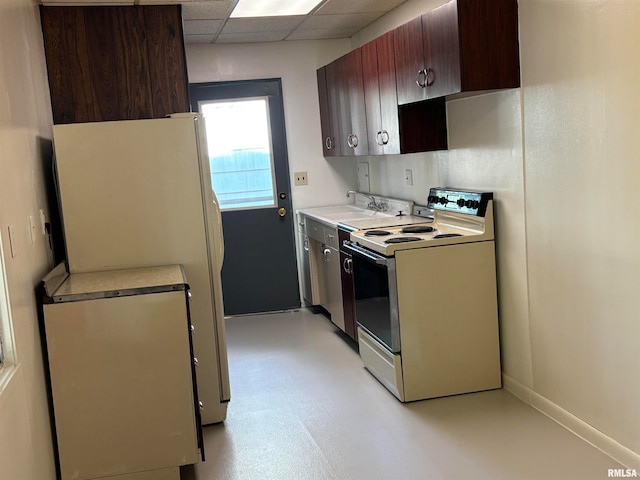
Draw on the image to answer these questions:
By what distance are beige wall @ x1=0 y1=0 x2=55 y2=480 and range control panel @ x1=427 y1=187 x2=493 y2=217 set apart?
2190 millimetres

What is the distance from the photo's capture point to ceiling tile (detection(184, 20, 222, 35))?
4707mm

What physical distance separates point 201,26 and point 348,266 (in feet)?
6.63

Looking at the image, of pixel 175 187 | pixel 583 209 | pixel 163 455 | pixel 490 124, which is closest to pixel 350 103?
pixel 490 124

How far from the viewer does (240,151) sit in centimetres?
582

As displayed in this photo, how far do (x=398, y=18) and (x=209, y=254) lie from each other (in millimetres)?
2378

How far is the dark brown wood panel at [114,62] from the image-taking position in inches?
149

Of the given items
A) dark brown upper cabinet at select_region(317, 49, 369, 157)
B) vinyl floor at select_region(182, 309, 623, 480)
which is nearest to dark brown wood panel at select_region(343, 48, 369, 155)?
dark brown upper cabinet at select_region(317, 49, 369, 157)

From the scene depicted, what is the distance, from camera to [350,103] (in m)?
4.96

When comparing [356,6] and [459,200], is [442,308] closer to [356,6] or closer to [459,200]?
[459,200]

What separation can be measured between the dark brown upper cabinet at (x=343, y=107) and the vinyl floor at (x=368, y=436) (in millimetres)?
1665

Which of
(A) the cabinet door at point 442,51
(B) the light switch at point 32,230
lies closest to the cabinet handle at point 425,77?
(A) the cabinet door at point 442,51

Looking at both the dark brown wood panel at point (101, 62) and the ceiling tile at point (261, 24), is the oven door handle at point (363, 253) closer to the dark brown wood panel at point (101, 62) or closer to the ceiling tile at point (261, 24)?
the dark brown wood panel at point (101, 62)

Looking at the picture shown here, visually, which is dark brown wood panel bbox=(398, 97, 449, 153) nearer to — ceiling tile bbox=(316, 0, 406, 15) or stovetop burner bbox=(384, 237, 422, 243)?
stovetop burner bbox=(384, 237, 422, 243)

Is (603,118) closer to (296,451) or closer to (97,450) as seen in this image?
(296,451)
